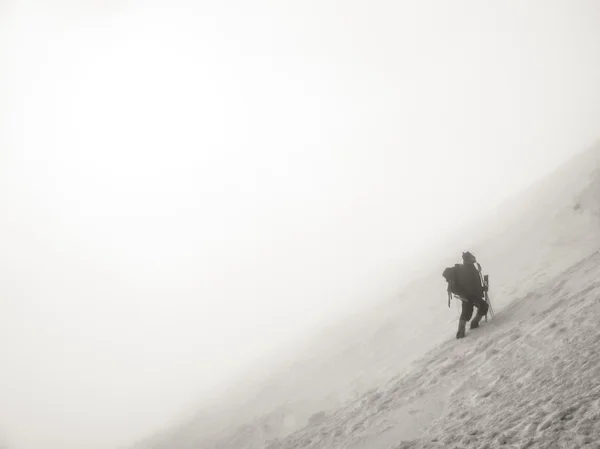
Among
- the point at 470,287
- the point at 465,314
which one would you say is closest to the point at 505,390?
the point at 470,287

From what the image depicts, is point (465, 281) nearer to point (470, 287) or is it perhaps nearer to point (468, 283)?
point (468, 283)

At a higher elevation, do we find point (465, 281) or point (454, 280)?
point (454, 280)

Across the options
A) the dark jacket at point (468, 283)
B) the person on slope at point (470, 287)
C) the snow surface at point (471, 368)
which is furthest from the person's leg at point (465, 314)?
the snow surface at point (471, 368)

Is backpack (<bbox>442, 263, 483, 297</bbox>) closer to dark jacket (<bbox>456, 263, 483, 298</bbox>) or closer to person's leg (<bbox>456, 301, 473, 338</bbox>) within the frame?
dark jacket (<bbox>456, 263, 483, 298</bbox>)

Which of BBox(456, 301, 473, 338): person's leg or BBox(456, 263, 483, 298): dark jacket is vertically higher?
BBox(456, 263, 483, 298): dark jacket

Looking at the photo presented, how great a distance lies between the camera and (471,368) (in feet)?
29.0

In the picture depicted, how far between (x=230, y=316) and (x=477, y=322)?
19120cm

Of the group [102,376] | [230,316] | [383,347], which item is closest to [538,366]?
[383,347]

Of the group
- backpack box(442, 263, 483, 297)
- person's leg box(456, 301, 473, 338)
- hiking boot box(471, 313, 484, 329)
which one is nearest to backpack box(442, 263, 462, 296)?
backpack box(442, 263, 483, 297)

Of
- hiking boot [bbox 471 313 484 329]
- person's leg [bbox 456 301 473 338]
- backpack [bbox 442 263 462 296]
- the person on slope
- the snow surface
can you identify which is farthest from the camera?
hiking boot [bbox 471 313 484 329]

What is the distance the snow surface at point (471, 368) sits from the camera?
5961 millimetres

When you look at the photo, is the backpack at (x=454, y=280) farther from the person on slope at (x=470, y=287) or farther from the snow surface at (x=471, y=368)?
the snow surface at (x=471, y=368)

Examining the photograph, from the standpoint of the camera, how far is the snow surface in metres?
5.96

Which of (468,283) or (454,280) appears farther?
(454,280)
